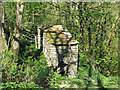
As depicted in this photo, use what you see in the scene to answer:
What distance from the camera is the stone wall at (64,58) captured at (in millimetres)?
5641

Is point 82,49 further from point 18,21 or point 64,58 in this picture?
point 18,21

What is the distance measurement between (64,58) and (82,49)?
1917mm

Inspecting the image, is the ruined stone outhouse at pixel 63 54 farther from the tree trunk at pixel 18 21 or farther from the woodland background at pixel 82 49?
the tree trunk at pixel 18 21

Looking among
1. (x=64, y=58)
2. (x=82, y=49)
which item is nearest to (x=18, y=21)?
(x=64, y=58)

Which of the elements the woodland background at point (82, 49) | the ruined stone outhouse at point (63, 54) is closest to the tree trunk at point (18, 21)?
the woodland background at point (82, 49)

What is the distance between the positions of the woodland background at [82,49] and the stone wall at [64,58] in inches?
12.6

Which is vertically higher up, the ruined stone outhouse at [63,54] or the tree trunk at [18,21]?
the tree trunk at [18,21]

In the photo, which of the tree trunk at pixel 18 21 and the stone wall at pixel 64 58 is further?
the stone wall at pixel 64 58

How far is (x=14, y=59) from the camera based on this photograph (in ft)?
19.0

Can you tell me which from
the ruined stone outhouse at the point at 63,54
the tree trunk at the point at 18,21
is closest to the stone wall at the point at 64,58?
the ruined stone outhouse at the point at 63,54

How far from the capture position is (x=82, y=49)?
23.9 ft

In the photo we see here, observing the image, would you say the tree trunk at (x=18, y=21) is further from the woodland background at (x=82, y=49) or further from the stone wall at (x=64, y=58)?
the stone wall at (x=64, y=58)

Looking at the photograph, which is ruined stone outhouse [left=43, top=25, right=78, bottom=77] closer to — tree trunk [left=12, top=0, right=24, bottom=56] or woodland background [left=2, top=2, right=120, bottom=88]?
woodland background [left=2, top=2, right=120, bottom=88]

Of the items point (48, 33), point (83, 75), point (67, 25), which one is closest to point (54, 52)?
point (48, 33)
